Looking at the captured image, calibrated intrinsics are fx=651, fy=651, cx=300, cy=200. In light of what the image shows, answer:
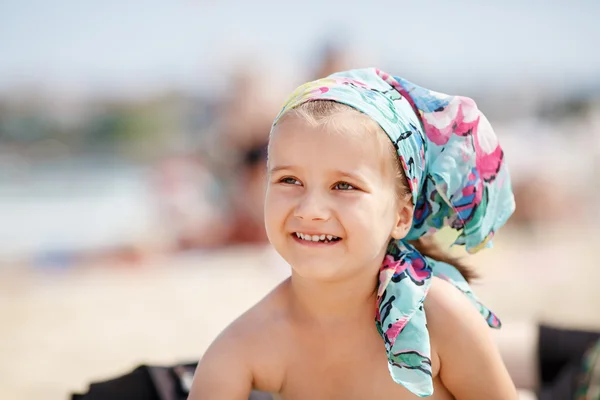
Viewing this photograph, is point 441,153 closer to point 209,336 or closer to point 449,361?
point 449,361

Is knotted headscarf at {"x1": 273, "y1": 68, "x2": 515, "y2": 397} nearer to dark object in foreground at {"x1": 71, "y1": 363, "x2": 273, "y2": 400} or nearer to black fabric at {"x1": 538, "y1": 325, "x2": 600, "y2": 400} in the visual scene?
dark object in foreground at {"x1": 71, "y1": 363, "x2": 273, "y2": 400}

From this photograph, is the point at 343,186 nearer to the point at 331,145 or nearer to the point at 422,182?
the point at 331,145

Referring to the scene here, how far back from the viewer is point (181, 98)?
2020 cm

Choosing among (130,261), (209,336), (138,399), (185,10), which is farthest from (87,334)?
(185,10)

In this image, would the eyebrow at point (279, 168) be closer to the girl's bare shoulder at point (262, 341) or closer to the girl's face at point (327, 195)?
the girl's face at point (327, 195)

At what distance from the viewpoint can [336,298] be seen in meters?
1.75

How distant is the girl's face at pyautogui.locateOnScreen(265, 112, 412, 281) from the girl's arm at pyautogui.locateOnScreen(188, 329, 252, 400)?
308 mm

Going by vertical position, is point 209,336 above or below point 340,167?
below

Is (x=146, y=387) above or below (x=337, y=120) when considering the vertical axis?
below

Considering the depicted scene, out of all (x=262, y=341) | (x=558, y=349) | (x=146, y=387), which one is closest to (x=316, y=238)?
(x=262, y=341)

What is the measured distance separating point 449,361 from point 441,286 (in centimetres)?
21

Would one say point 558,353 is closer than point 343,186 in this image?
No

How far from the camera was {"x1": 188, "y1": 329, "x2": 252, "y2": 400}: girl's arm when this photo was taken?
1702mm

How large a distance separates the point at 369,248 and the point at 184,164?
307 inches
